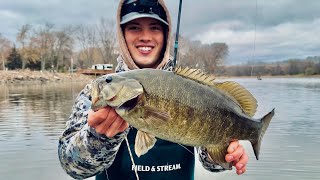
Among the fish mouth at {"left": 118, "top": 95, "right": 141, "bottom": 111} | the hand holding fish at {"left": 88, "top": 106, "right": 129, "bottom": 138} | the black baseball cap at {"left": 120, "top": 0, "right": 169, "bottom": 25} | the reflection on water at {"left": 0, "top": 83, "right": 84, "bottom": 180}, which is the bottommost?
the reflection on water at {"left": 0, "top": 83, "right": 84, "bottom": 180}

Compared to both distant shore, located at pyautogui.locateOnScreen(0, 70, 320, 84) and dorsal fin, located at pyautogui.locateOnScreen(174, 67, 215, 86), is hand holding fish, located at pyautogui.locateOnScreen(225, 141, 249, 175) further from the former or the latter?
distant shore, located at pyautogui.locateOnScreen(0, 70, 320, 84)

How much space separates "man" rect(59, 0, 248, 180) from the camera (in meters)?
2.77

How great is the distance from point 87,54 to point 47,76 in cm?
2724

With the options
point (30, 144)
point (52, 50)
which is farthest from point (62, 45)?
point (30, 144)

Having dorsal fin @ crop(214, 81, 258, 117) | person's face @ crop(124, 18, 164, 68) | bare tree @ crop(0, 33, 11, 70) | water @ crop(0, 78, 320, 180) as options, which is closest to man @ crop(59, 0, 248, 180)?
person's face @ crop(124, 18, 164, 68)

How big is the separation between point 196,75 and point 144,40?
3.76 ft

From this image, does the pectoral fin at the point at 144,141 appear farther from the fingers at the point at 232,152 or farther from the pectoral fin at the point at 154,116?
the fingers at the point at 232,152

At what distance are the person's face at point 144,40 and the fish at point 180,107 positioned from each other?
113 cm

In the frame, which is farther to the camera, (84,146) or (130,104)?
(84,146)

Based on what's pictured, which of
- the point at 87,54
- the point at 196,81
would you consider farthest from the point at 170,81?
the point at 87,54

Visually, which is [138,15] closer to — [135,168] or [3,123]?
[135,168]

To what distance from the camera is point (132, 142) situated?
132 inches

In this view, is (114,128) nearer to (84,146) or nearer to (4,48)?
(84,146)

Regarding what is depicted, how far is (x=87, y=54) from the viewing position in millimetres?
92938
